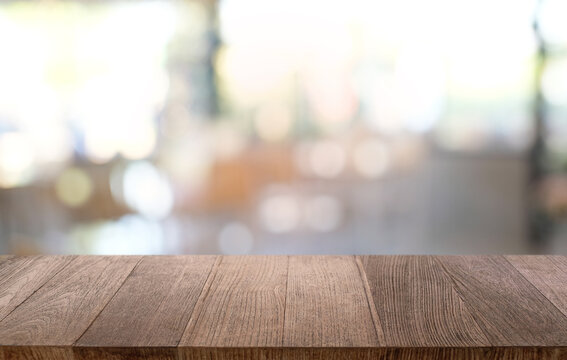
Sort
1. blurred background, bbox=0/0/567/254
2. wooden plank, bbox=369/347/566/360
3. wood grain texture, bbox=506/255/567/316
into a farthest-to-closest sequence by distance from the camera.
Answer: blurred background, bbox=0/0/567/254 → wood grain texture, bbox=506/255/567/316 → wooden plank, bbox=369/347/566/360

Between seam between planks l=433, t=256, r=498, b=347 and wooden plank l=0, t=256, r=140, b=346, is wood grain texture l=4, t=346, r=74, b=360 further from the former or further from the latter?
seam between planks l=433, t=256, r=498, b=347

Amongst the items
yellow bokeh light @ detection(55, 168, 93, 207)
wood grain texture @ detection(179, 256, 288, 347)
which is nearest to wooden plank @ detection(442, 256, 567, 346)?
wood grain texture @ detection(179, 256, 288, 347)

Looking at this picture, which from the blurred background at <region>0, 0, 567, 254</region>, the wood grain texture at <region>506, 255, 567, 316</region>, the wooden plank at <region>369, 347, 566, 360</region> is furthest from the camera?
the blurred background at <region>0, 0, 567, 254</region>

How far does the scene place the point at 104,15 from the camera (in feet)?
8.72

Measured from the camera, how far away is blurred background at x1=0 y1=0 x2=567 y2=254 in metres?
→ 2.64

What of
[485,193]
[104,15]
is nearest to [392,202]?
[485,193]

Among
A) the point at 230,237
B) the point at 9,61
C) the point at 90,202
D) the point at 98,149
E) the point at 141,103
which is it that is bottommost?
the point at 230,237

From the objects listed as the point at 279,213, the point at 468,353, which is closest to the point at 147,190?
the point at 279,213

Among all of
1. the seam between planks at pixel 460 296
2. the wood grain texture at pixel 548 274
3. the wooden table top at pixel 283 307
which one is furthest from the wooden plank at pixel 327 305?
the wood grain texture at pixel 548 274

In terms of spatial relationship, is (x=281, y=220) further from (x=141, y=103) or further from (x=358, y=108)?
(x=141, y=103)

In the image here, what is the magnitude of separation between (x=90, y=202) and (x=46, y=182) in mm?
194

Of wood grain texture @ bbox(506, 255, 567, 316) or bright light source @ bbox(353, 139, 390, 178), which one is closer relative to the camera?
wood grain texture @ bbox(506, 255, 567, 316)

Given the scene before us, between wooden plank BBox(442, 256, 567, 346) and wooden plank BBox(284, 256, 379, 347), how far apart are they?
12 centimetres

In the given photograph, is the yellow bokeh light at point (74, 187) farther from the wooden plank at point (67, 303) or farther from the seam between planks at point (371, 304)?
the seam between planks at point (371, 304)
